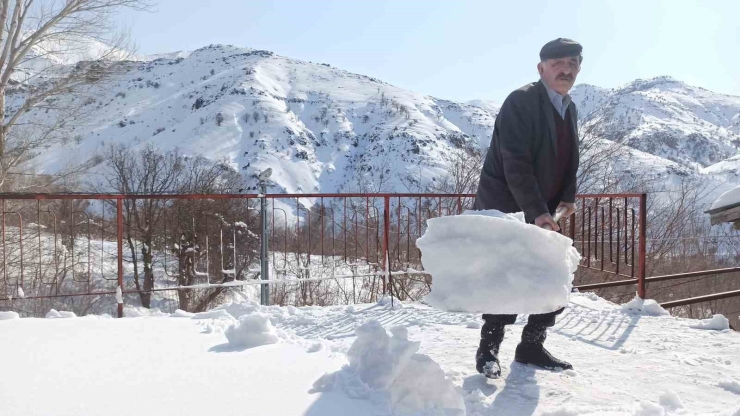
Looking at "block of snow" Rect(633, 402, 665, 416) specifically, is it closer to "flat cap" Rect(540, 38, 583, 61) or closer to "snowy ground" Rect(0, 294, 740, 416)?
"snowy ground" Rect(0, 294, 740, 416)

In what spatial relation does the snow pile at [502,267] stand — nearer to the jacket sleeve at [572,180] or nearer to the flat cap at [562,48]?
the jacket sleeve at [572,180]

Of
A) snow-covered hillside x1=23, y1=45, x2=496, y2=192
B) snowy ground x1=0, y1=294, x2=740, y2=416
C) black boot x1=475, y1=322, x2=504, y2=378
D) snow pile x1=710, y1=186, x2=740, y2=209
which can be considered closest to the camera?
snowy ground x1=0, y1=294, x2=740, y2=416

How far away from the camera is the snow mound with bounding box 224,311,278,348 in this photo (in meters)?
2.82

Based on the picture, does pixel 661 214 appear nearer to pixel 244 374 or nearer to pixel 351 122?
pixel 244 374

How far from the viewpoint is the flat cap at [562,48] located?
2543mm

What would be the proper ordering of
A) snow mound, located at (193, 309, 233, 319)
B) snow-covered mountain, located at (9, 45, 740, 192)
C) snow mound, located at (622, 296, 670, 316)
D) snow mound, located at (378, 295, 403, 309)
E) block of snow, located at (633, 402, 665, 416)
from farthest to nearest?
1. snow-covered mountain, located at (9, 45, 740, 192)
2. snow mound, located at (378, 295, 403, 309)
3. snow mound, located at (622, 296, 670, 316)
4. snow mound, located at (193, 309, 233, 319)
5. block of snow, located at (633, 402, 665, 416)

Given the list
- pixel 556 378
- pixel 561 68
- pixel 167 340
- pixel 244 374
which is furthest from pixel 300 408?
pixel 561 68

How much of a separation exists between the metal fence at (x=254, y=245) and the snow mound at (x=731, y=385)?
2.76 m

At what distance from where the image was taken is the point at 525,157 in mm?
2514

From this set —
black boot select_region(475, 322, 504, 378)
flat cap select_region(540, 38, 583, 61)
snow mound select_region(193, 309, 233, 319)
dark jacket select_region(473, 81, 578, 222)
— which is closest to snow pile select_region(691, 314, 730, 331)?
dark jacket select_region(473, 81, 578, 222)

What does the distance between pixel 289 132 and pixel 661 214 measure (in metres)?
88.7

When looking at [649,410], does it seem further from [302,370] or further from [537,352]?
[302,370]

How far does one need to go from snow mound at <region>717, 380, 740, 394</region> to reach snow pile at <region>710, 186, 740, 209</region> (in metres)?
1.08

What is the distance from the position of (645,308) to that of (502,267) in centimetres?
373
